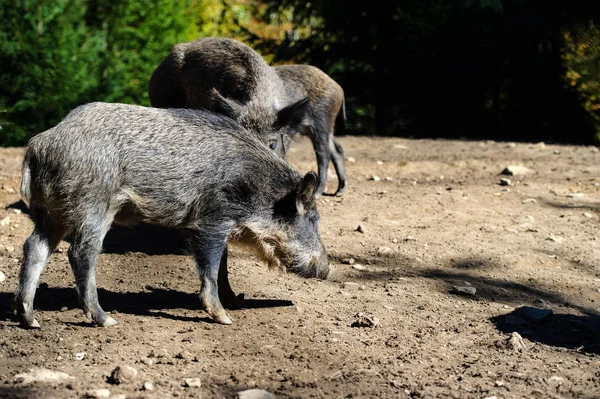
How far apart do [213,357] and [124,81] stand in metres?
6.92

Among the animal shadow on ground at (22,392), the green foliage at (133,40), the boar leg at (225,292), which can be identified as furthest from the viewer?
the green foliage at (133,40)

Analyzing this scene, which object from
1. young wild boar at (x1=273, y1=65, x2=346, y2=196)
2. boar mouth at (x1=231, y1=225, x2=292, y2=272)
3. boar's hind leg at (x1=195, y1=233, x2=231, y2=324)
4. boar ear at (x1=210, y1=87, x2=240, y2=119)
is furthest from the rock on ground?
young wild boar at (x1=273, y1=65, x2=346, y2=196)

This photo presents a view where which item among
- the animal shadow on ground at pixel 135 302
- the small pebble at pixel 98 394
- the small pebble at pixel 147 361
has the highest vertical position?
the small pebble at pixel 98 394

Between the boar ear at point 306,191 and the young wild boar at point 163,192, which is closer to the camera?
the young wild boar at point 163,192

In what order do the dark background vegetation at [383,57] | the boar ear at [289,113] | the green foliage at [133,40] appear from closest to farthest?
the boar ear at [289,113], the dark background vegetation at [383,57], the green foliage at [133,40]

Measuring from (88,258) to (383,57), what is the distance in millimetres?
8616

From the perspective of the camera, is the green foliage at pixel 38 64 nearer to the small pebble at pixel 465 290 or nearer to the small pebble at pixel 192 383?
the small pebble at pixel 465 290

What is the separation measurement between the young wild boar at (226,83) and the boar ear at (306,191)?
1.27m

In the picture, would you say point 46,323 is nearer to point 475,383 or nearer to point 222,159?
point 222,159

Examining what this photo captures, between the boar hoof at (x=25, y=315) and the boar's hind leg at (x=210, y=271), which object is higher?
the boar's hind leg at (x=210, y=271)

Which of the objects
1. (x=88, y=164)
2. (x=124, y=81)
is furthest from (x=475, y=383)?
(x=124, y=81)

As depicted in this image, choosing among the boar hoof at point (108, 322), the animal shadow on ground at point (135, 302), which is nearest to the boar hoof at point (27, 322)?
the animal shadow on ground at point (135, 302)

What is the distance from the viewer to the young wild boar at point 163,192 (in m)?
4.18

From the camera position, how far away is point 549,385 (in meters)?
3.85
